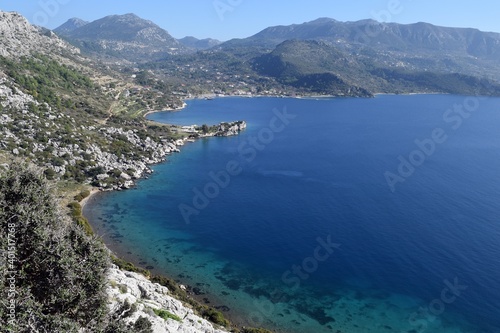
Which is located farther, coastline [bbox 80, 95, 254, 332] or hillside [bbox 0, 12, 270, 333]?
coastline [bbox 80, 95, 254, 332]

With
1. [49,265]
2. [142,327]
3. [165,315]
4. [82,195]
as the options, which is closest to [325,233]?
[165,315]

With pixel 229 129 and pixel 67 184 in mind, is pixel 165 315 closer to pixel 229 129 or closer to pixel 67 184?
pixel 67 184

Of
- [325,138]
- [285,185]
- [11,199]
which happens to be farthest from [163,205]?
[325,138]

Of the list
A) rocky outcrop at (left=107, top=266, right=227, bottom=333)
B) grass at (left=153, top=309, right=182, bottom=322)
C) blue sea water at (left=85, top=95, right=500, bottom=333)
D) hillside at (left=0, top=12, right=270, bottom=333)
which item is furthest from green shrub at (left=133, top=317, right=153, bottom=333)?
blue sea water at (left=85, top=95, right=500, bottom=333)

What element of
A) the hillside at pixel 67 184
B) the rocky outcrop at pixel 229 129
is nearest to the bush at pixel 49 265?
the hillside at pixel 67 184

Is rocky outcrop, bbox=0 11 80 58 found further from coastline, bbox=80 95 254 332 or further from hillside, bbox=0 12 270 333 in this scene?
coastline, bbox=80 95 254 332

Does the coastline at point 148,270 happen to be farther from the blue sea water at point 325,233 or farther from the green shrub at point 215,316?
the green shrub at point 215,316

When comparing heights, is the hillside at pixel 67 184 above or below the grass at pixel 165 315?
above
